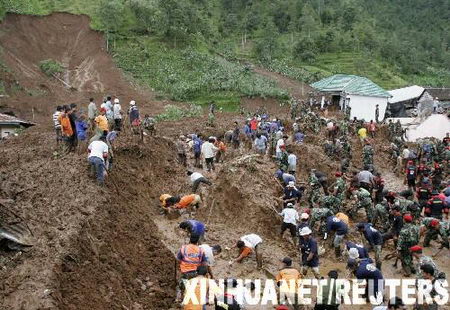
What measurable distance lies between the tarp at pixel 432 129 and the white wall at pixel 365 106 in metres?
4.69

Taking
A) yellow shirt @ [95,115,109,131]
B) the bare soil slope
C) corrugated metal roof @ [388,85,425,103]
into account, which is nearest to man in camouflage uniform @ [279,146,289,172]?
yellow shirt @ [95,115,109,131]

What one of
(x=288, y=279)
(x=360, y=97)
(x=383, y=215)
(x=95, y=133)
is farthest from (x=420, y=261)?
(x=360, y=97)

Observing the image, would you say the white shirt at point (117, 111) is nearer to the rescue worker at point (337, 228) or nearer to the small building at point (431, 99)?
the rescue worker at point (337, 228)

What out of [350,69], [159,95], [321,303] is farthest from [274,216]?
[350,69]

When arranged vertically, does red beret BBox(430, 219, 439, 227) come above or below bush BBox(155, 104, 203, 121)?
above

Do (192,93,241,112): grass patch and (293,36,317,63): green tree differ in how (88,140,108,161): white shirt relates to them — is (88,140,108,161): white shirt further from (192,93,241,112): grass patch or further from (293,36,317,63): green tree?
(293,36,317,63): green tree

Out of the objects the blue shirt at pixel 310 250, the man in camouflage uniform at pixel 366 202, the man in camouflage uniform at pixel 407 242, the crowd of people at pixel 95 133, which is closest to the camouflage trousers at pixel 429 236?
the man in camouflage uniform at pixel 366 202

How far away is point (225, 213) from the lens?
15.0 metres

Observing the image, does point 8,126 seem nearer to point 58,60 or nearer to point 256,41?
point 58,60

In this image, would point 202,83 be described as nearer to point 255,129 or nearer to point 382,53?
point 255,129

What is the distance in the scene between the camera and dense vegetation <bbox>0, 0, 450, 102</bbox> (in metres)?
45.0

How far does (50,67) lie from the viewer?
4197cm

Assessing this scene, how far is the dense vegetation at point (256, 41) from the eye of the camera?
45.0 meters

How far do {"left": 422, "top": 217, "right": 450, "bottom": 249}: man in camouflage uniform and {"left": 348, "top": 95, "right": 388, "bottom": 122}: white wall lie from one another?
76.8 ft
